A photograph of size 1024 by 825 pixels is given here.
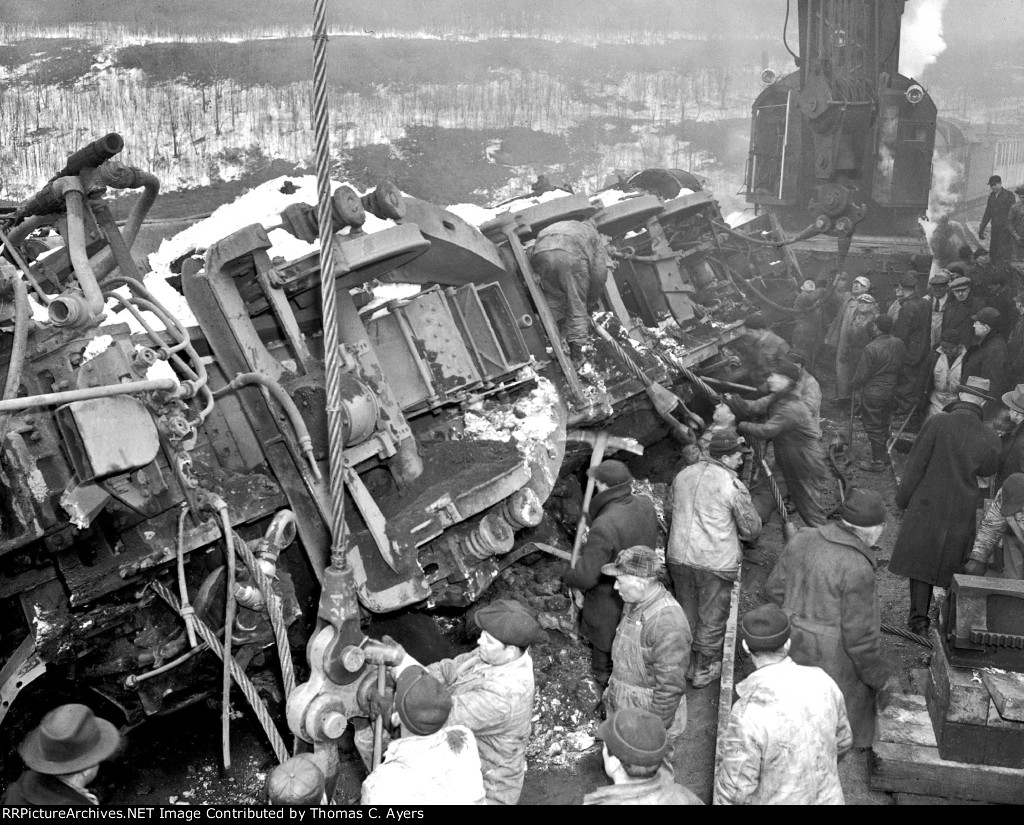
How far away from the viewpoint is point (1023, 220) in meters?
13.3

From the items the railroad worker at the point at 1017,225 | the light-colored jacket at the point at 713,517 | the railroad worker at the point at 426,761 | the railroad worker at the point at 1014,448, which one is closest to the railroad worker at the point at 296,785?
the railroad worker at the point at 426,761

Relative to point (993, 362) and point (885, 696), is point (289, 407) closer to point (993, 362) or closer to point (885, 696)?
point (885, 696)

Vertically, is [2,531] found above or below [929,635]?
above

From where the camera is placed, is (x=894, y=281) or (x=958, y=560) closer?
(x=958, y=560)

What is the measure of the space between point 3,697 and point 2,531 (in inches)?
32.0

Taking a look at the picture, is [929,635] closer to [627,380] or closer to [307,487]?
[627,380]

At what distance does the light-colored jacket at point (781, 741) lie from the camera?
362 centimetres

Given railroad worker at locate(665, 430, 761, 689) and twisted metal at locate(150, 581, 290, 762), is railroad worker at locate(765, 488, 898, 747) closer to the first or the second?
railroad worker at locate(665, 430, 761, 689)

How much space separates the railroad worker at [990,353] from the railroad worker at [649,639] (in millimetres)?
4938

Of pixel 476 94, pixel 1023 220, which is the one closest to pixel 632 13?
pixel 476 94

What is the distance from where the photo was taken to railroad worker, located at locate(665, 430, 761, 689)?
18.9ft

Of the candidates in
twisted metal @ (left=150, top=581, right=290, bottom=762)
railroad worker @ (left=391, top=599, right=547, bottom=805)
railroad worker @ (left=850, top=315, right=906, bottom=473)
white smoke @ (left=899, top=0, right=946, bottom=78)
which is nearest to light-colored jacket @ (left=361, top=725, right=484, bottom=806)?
railroad worker @ (left=391, top=599, right=547, bottom=805)

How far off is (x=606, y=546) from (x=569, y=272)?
2.67 meters

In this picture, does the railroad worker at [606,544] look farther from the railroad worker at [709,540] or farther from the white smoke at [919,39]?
the white smoke at [919,39]
